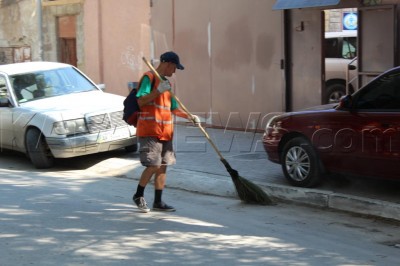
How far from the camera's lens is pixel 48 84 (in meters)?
10.9

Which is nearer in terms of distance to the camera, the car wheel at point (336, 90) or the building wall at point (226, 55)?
the building wall at point (226, 55)

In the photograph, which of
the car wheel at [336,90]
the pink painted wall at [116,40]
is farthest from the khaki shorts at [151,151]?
the pink painted wall at [116,40]

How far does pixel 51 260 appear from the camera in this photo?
16.9ft

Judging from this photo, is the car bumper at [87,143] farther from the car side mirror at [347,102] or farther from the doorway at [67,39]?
the doorway at [67,39]

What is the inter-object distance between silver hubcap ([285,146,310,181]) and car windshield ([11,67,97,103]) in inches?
182

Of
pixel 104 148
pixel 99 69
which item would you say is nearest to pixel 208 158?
pixel 104 148

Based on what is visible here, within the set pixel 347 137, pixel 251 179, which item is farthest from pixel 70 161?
pixel 347 137

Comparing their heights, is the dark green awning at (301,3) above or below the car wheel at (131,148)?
above

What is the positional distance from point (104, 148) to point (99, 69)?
777 cm

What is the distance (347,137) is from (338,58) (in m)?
7.41

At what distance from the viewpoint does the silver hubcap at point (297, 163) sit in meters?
7.75

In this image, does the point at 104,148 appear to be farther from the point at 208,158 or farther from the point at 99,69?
the point at 99,69

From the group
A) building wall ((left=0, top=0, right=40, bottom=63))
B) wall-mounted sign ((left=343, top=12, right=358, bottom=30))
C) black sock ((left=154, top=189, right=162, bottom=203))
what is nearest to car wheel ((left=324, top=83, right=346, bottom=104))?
wall-mounted sign ((left=343, top=12, right=358, bottom=30))

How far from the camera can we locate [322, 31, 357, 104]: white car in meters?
14.0
